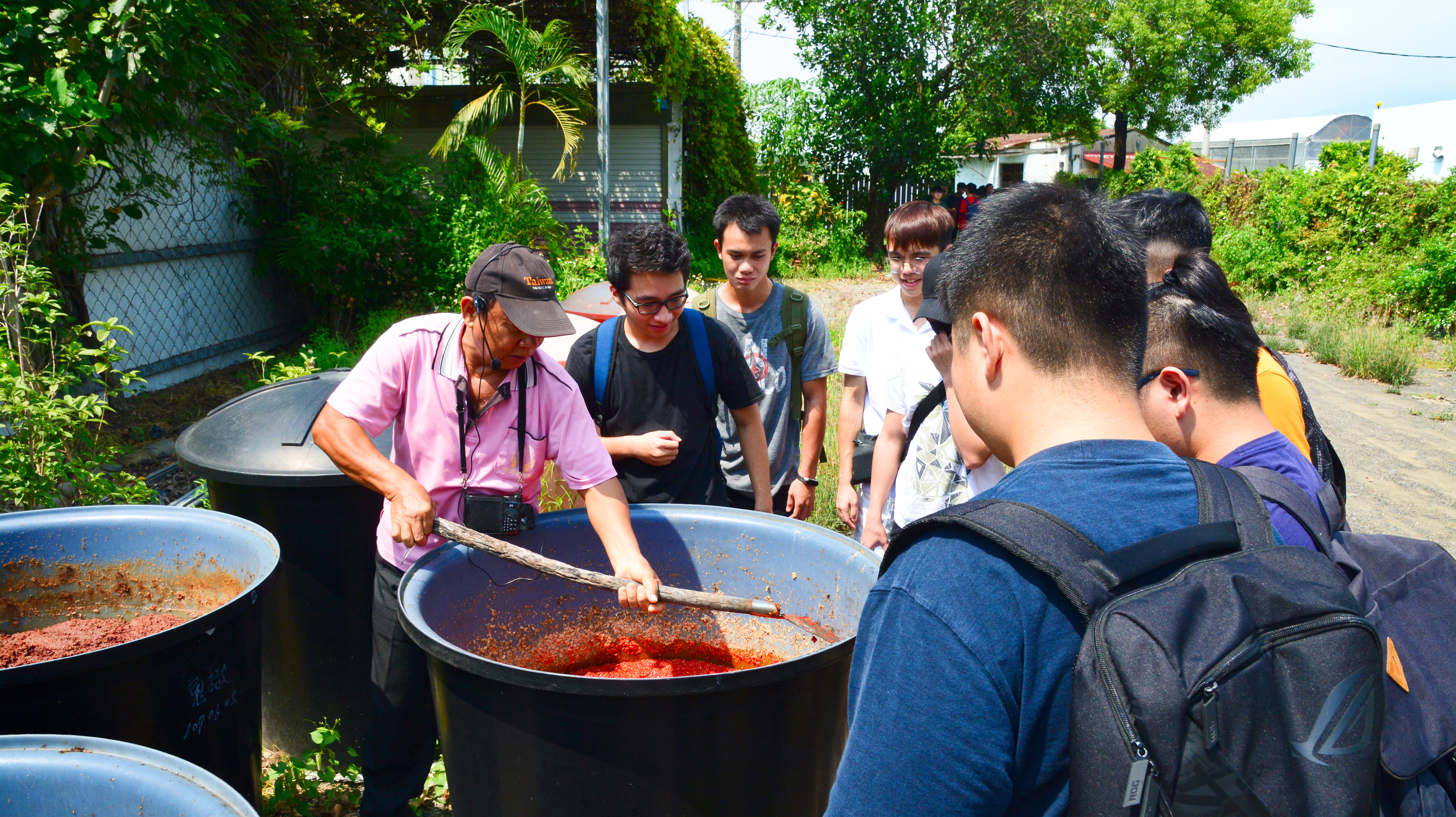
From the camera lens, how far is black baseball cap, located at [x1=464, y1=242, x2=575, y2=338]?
8.16ft

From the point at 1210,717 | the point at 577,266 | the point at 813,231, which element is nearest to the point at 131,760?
the point at 1210,717

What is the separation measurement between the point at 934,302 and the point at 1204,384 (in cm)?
57

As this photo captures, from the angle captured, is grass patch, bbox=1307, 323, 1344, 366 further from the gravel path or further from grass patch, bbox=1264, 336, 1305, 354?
grass patch, bbox=1264, 336, 1305, 354

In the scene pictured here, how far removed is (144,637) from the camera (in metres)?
2.25

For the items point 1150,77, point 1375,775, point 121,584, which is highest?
point 1150,77

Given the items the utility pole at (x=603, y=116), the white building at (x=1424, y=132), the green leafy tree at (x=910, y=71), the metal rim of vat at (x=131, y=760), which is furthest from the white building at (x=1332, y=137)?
the metal rim of vat at (x=131, y=760)

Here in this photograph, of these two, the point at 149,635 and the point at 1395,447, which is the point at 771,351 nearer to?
the point at 149,635

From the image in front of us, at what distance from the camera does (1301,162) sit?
32.3 meters

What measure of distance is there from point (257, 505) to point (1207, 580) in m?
3.05

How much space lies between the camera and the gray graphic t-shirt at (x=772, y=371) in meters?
3.72

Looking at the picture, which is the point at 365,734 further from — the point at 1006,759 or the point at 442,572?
the point at 1006,759

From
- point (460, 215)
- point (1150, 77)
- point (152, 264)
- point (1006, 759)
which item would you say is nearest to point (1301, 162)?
point (1150, 77)

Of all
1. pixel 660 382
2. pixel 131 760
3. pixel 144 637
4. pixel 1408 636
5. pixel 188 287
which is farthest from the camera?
pixel 188 287

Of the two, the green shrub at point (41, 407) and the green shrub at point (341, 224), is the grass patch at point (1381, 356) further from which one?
the green shrub at point (41, 407)
